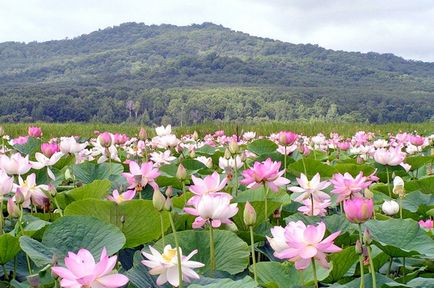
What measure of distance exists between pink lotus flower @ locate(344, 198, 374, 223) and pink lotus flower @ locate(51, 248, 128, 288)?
1.71 ft

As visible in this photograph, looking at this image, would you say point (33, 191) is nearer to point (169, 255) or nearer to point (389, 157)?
point (169, 255)

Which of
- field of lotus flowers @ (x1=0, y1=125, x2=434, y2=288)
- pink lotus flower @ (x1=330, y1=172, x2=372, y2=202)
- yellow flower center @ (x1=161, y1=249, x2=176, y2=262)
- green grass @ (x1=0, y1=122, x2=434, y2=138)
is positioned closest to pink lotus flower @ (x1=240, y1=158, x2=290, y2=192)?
field of lotus flowers @ (x1=0, y1=125, x2=434, y2=288)

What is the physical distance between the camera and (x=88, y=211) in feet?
4.92

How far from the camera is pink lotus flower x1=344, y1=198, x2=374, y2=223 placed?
1.17m

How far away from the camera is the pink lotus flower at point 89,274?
0.87m

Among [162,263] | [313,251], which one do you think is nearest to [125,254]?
[162,263]

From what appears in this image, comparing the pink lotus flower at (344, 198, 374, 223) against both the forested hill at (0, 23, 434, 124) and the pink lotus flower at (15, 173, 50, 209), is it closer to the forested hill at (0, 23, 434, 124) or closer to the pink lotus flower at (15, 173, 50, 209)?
the pink lotus flower at (15, 173, 50, 209)

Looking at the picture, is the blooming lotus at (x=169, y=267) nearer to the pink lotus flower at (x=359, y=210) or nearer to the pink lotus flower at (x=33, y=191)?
the pink lotus flower at (x=359, y=210)

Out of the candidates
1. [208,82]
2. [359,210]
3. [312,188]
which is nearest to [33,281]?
[359,210]

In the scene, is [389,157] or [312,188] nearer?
[312,188]

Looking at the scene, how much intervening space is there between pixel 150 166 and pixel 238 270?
0.59m

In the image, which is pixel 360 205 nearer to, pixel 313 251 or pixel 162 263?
pixel 313 251

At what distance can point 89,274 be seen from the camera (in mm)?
878

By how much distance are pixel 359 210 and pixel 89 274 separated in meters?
0.58
